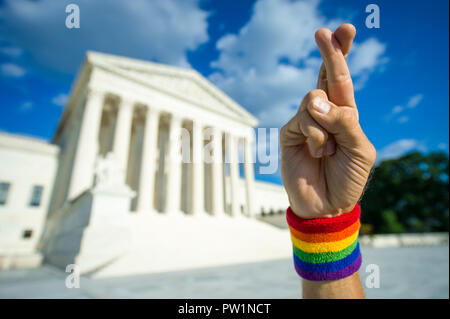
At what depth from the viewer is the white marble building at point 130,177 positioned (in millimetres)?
14586

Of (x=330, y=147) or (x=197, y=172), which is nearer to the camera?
(x=330, y=147)

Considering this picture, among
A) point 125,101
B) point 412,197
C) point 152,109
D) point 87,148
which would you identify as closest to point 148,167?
point 87,148

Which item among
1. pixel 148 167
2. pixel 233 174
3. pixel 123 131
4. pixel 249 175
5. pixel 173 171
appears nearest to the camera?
pixel 123 131

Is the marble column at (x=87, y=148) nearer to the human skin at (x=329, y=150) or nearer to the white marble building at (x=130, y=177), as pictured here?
the white marble building at (x=130, y=177)

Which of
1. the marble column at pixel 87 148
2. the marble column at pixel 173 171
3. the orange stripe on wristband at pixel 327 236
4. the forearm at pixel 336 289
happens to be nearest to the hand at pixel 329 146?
the orange stripe on wristband at pixel 327 236

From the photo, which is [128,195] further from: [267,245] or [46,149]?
[46,149]

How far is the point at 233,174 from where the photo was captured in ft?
132

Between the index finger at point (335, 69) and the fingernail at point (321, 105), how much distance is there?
176 millimetres

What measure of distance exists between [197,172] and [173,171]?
12.3 feet

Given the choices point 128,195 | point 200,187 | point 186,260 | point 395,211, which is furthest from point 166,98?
point 395,211

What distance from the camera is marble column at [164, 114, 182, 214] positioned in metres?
31.9

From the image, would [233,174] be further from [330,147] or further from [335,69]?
[335,69]
